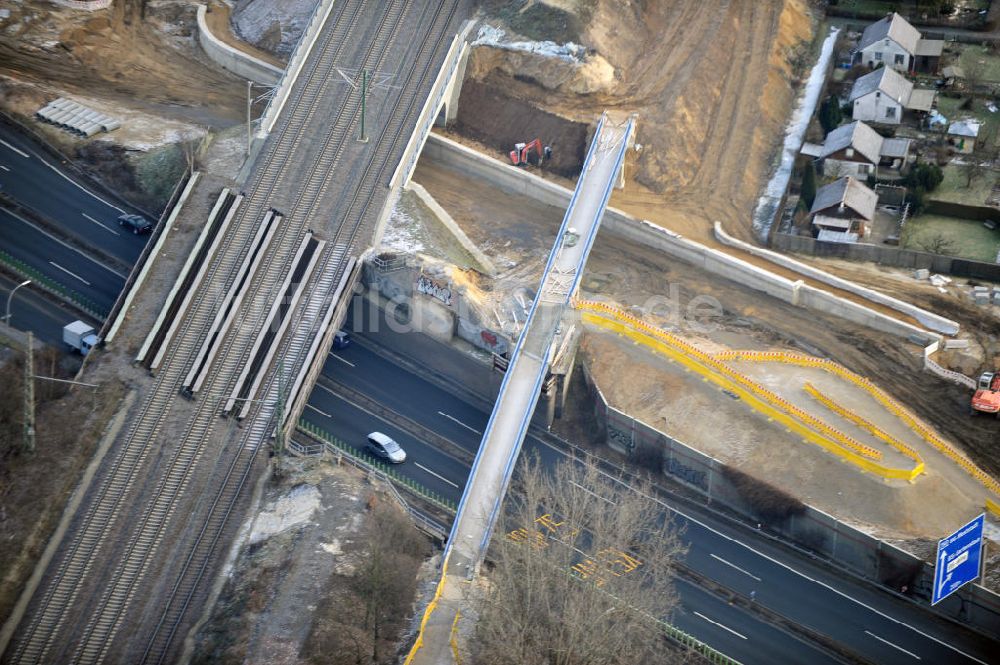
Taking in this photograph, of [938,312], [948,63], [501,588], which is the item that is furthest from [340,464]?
[948,63]

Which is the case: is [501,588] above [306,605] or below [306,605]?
above

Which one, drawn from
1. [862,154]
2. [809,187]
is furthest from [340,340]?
[862,154]

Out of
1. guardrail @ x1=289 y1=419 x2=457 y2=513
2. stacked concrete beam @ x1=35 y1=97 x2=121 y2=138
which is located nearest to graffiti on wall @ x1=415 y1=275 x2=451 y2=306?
guardrail @ x1=289 y1=419 x2=457 y2=513

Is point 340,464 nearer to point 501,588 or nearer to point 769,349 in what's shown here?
point 501,588

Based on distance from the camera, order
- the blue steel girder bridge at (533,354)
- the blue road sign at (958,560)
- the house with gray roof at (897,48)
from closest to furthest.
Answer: the blue road sign at (958,560) → the blue steel girder bridge at (533,354) → the house with gray roof at (897,48)

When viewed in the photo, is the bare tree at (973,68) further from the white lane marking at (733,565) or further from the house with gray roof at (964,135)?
the white lane marking at (733,565)

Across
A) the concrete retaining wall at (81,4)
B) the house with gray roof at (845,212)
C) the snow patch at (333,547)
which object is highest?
the house with gray roof at (845,212)

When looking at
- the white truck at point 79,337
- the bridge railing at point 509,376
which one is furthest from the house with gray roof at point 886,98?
the white truck at point 79,337
